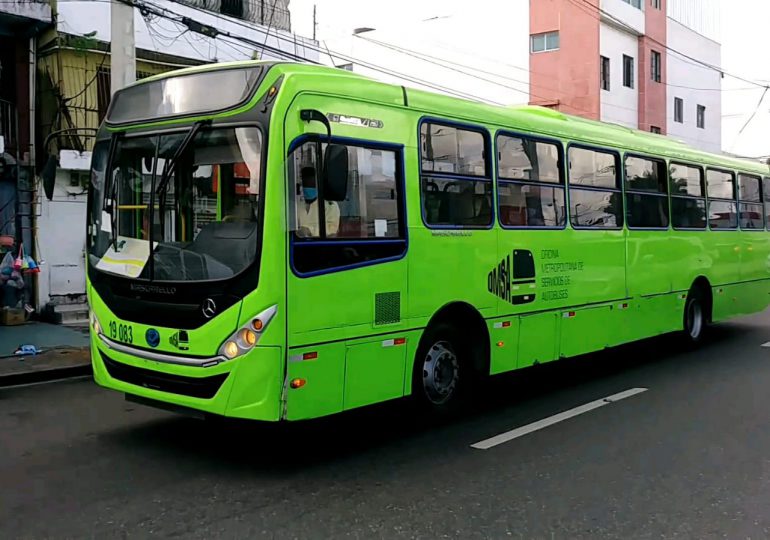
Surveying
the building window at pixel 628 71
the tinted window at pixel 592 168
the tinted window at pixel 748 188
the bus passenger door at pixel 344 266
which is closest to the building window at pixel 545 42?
the building window at pixel 628 71

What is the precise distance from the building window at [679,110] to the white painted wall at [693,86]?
187 mm

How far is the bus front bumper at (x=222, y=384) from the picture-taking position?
525 centimetres

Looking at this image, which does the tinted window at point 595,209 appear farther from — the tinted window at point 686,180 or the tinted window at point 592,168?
the tinted window at point 686,180

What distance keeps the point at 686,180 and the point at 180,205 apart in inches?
316

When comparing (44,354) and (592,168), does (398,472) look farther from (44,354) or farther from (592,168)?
(44,354)

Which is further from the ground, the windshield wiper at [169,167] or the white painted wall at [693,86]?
the white painted wall at [693,86]

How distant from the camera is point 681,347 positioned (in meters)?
11.6

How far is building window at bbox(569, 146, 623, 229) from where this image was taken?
339 inches

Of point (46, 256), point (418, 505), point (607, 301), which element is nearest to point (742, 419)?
point (607, 301)

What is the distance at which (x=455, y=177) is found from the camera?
6965 millimetres

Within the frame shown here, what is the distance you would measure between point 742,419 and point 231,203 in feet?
16.7

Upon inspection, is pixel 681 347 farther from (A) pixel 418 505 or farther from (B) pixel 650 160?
(A) pixel 418 505

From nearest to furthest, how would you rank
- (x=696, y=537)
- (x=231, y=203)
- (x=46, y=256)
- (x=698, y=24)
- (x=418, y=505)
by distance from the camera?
(x=696, y=537) < (x=418, y=505) < (x=231, y=203) < (x=46, y=256) < (x=698, y=24)

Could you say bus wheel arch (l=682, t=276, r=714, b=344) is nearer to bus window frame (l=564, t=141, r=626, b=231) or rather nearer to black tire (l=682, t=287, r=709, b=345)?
black tire (l=682, t=287, r=709, b=345)
